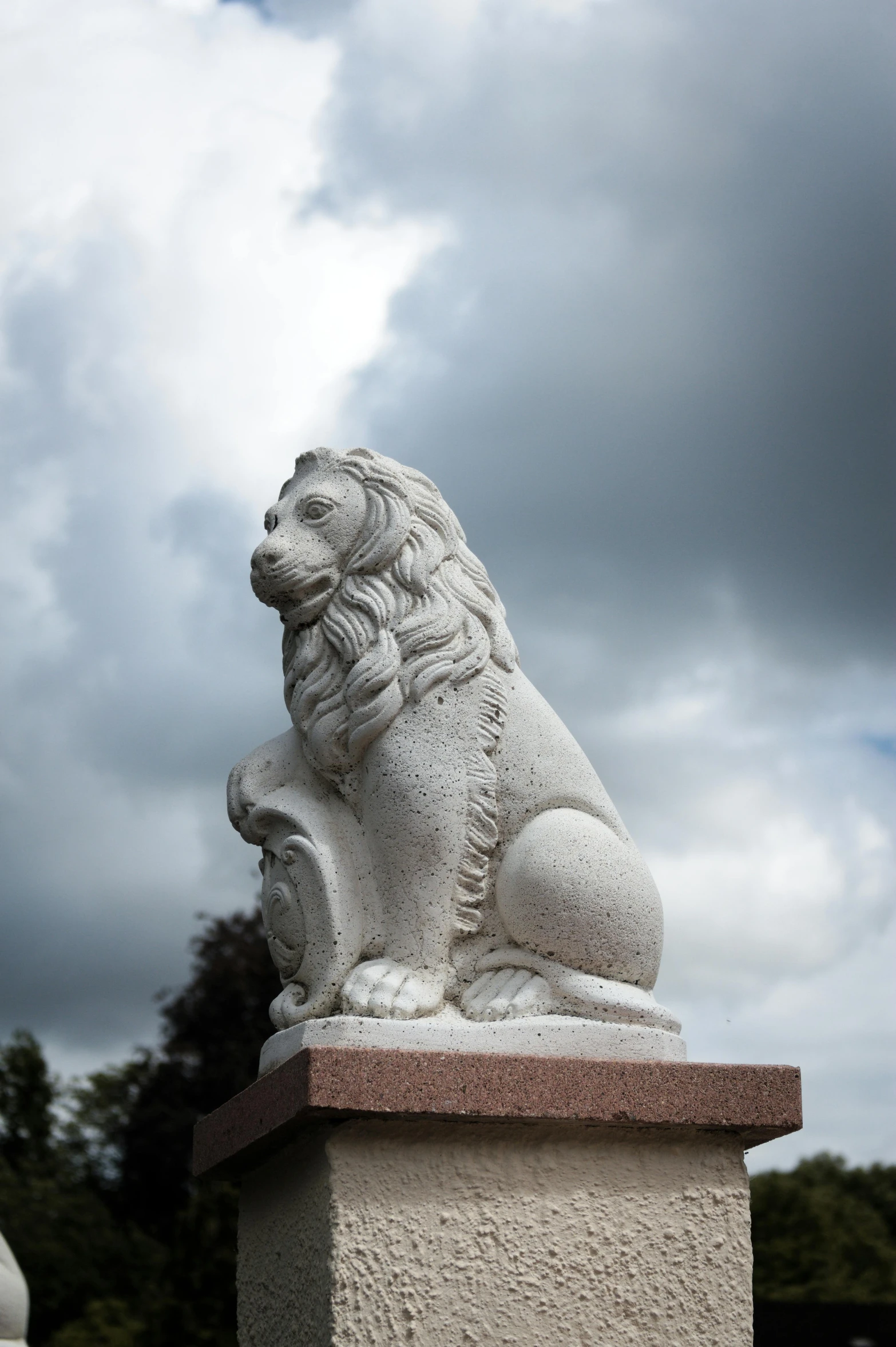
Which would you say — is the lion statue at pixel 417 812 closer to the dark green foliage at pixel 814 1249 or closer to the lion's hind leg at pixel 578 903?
the lion's hind leg at pixel 578 903

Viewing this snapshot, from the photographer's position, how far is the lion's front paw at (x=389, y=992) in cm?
390

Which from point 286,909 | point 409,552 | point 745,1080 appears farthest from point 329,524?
point 745,1080

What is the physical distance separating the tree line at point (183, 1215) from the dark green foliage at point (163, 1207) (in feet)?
0.08

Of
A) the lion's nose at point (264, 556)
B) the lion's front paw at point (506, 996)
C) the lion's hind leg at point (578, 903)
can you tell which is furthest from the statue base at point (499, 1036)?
the lion's nose at point (264, 556)

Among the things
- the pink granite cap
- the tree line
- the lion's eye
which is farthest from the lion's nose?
the tree line

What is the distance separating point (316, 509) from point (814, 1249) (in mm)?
21866

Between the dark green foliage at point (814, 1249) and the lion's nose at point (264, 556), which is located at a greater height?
the lion's nose at point (264, 556)

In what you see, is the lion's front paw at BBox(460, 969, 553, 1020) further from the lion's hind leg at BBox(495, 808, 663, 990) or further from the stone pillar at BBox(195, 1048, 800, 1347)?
the stone pillar at BBox(195, 1048, 800, 1347)

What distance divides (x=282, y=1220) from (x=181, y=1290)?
1295cm

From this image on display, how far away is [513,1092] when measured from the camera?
3.70 meters

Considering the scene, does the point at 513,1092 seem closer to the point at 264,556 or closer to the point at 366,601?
the point at 366,601

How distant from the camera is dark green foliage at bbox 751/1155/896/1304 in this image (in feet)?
72.4

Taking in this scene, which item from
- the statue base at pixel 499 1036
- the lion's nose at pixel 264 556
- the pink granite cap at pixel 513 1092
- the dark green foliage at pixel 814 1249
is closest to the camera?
the pink granite cap at pixel 513 1092

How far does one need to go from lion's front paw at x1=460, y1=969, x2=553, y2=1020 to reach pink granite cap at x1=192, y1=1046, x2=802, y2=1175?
240mm
